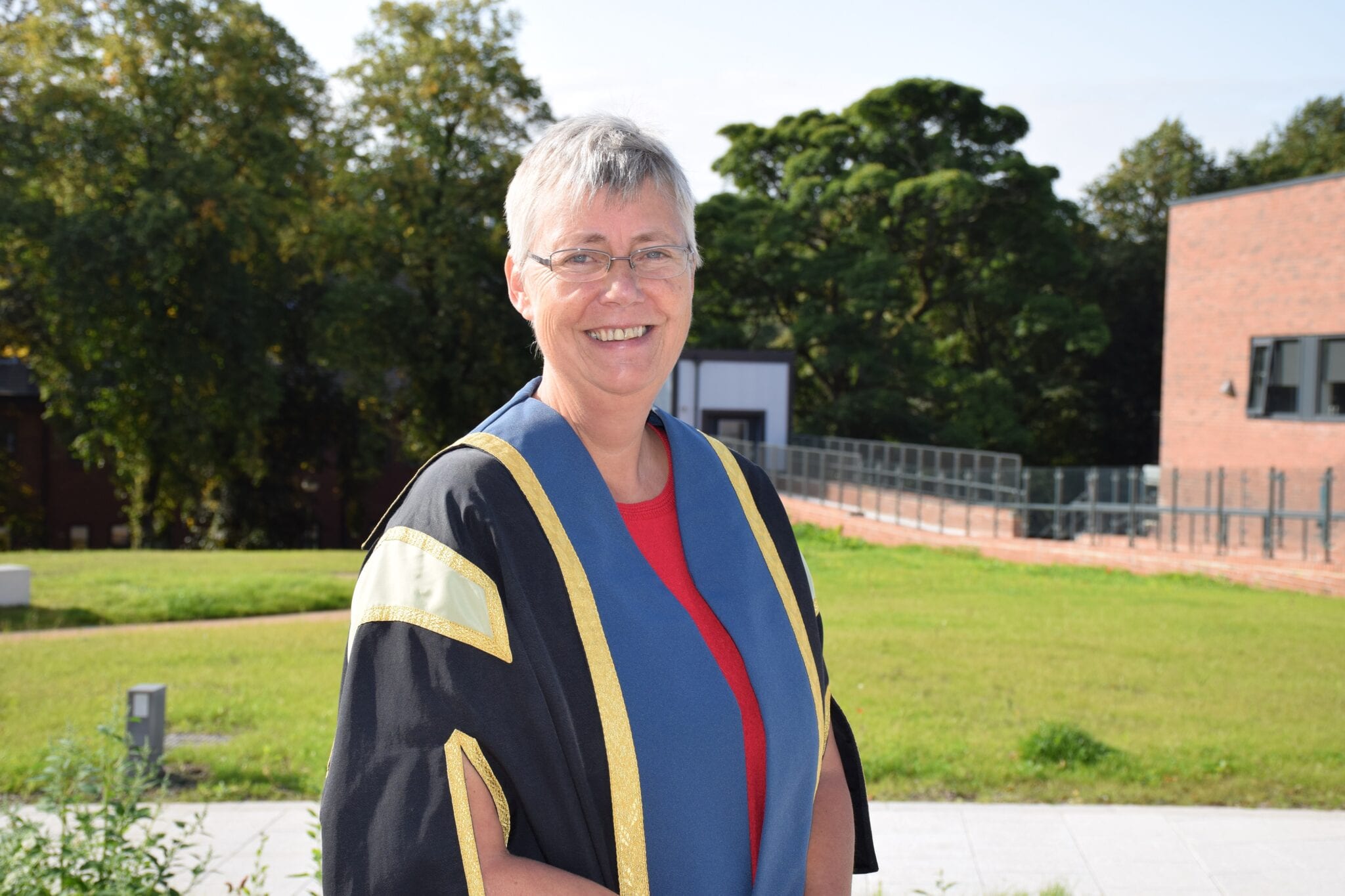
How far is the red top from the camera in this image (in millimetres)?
1822

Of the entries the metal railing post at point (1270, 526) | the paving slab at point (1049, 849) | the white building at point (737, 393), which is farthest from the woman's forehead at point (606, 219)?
the white building at point (737, 393)

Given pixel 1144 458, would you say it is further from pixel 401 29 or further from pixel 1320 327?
pixel 401 29

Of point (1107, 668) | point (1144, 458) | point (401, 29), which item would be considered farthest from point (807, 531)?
point (1144, 458)

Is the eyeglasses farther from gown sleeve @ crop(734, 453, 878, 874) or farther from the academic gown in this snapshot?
gown sleeve @ crop(734, 453, 878, 874)

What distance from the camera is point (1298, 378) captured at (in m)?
19.4

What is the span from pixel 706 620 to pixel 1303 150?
44.3 meters

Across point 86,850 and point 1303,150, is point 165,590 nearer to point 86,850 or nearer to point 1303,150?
point 86,850

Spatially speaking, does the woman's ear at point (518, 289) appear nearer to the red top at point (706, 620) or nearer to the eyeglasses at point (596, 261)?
the eyeglasses at point (596, 261)

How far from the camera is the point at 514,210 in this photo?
6.14 feet

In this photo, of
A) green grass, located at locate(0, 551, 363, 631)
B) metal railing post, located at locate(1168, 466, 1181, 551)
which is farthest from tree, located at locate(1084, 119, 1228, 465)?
green grass, located at locate(0, 551, 363, 631)

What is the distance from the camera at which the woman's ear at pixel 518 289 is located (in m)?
1.88

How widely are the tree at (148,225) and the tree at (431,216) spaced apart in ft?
6.32

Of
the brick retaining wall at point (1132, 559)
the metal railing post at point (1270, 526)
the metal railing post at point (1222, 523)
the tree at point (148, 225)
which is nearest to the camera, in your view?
the brick retaining wall at point (1132, 559)

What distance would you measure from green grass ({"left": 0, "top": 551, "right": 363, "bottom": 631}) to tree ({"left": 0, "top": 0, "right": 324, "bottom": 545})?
23.3ft
